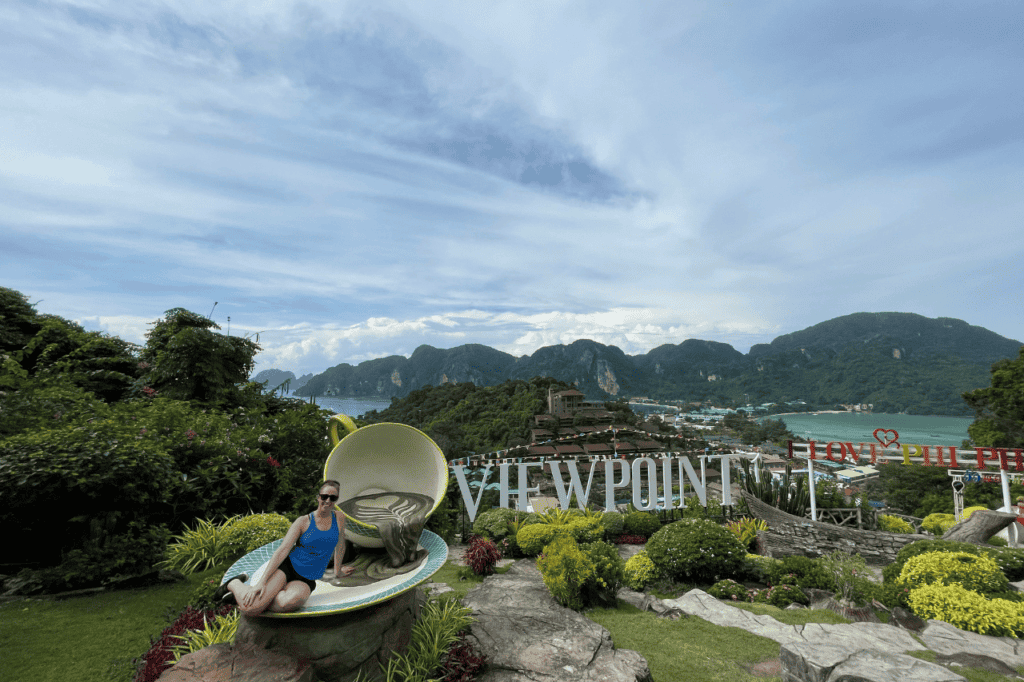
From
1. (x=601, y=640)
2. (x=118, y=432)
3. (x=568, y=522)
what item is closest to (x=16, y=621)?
(x=118, y=432)

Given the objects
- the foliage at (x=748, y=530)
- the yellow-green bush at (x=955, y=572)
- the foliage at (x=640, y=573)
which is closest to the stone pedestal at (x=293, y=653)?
the foliage at (x=640, y=573)

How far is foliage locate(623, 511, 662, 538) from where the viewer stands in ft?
44.4

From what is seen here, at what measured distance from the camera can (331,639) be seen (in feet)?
10.9

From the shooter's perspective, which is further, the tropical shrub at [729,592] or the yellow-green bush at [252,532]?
the tropical shrub at [729,592]

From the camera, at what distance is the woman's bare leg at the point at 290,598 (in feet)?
10.2

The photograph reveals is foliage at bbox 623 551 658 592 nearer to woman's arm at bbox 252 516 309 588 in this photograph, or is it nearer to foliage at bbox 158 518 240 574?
foliage at bbox 158 518 240 574

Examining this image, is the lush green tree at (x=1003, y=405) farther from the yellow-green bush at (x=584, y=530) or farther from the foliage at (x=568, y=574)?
the foliage at (x=568, y=574)

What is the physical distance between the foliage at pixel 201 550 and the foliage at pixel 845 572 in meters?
9.82

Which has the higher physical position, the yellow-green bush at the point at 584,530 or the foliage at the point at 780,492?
the foliage at the point at 780,492

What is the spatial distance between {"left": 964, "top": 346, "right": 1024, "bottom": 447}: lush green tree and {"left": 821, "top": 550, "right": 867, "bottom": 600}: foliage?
21.0 meters

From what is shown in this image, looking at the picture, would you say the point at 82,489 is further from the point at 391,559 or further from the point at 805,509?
the point at 805,509

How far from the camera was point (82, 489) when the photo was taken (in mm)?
5141

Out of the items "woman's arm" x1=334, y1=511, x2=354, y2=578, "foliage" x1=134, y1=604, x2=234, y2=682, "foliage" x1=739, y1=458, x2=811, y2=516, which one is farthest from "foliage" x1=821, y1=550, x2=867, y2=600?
"foliage" x1=134, y1=604, x2=234, y2=682

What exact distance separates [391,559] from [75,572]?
4.33 metres
